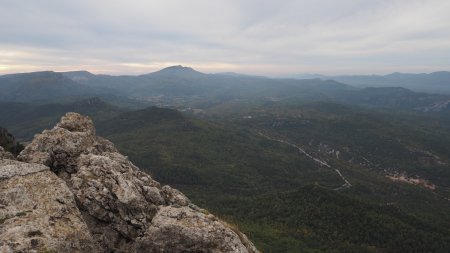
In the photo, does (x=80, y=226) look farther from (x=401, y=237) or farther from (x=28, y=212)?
(x=401, y=237)

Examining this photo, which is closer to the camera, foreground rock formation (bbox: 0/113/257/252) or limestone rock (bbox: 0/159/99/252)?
limestone rock (bbox: 0/159/99/252)

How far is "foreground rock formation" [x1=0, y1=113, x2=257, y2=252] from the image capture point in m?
28.5

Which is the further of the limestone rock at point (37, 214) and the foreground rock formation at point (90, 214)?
the foreground rock formation at point (90, 214)

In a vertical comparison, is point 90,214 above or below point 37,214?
below

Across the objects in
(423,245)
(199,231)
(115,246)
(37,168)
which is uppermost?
(37,168)

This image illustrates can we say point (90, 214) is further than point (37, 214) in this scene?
Yes

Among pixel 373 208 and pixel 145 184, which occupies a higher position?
pixel 145 184

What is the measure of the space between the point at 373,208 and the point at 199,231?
185868 mm

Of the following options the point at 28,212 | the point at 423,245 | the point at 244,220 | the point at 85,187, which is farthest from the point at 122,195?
the point at 423,245

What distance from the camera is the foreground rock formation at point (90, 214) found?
2852cm

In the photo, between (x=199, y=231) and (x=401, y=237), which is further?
(x=401, y=237)

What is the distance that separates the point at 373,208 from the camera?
196125 mm

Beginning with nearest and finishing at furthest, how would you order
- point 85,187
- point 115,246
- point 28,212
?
point 28,212
point 115,246
point 85,187

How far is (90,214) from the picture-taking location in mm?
35281
